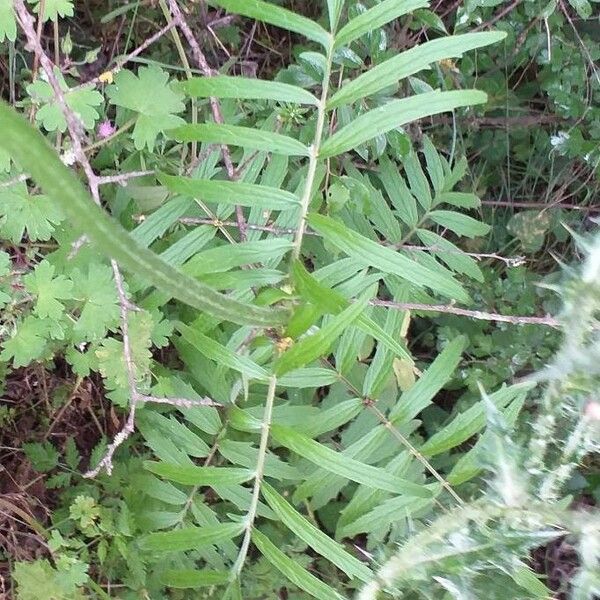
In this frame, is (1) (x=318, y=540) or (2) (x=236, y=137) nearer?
(2) (x=236, y=137)

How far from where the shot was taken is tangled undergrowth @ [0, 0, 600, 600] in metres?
1.05

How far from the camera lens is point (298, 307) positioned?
1141mm

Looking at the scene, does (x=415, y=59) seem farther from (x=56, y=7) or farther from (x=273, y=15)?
(x=56, y=7)

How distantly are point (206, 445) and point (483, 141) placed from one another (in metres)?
0.91

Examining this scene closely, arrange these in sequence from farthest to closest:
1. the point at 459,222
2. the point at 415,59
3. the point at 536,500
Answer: the point at 459,222 < the point at 415,59 < the point at 536,500

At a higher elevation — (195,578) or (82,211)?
(82,211)

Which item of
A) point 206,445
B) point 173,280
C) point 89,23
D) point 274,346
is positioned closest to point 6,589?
point 206,445

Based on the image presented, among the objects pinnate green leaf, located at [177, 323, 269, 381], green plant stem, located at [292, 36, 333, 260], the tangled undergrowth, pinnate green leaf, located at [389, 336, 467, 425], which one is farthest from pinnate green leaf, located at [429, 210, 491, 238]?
pinnate green leaf, located at [177, 323, 269, 381]

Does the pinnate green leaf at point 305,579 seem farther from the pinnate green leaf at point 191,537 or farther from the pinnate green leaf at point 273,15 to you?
the pinnate green leaf at point 273,15

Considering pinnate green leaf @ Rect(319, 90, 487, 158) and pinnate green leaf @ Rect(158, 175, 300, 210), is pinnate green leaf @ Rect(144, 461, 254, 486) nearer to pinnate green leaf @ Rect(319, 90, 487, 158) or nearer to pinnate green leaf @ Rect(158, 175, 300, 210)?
pinnate green leaf @ Rect(158, 175, 300, 210)

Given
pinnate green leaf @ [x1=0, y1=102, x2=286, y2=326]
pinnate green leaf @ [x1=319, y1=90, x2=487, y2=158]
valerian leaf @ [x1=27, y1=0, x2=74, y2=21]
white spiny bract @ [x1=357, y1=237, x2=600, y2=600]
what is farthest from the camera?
valerian leaf @ [x1=27, y1=0, x2=74, y2=21]

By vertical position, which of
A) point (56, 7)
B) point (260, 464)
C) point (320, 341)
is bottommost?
point (260, 464)

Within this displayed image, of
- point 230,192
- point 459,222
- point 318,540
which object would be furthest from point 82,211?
point 459,222

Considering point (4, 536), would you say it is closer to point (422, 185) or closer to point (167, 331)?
point (167, 331)
